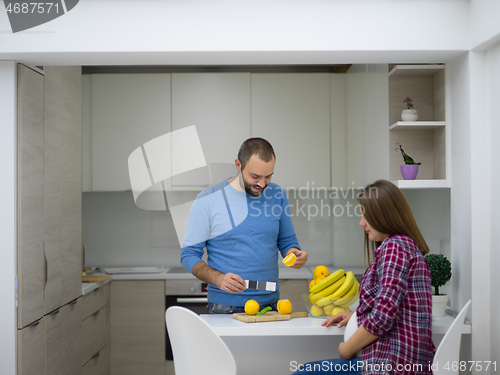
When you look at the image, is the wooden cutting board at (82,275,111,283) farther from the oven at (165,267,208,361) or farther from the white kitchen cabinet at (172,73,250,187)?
the white kitchen cabinet at (172,73,250,187)

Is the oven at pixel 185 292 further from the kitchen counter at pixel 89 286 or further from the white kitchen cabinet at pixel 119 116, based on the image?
the white kitchen cabinet at pixel 119 116

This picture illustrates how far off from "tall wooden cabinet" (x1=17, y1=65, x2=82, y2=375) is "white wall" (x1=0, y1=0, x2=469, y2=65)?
0.33 metres

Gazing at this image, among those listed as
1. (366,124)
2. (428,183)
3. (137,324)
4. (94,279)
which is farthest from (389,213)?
(137,324)

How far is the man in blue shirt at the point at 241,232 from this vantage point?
6.70 feet

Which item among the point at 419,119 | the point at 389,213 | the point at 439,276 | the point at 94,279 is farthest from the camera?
the point at 94,279

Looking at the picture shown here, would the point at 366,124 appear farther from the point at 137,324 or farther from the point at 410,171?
the point at 137,324

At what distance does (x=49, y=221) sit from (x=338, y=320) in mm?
1465

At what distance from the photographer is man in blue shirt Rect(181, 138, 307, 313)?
204 centimetres

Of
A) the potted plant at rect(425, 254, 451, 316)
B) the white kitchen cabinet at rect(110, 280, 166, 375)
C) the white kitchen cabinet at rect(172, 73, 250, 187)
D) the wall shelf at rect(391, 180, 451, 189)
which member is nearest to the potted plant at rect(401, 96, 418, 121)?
the wall shelf at rect(391, 180, 451, 189)

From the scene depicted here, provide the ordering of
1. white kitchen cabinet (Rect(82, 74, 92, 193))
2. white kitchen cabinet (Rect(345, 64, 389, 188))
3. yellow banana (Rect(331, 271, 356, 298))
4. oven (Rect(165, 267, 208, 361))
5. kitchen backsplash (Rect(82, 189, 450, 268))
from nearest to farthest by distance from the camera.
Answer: yellow banana (Rect(331, 271, 356, 298)) → white kitchen cabinet (Rect(345, 64, 389, 188)) → oven (Rect(165, 267, 208, 361)) → white kitchen cabinet (Rect(82, 74, 92, 193)) → kitchen backsplash (Rect(82, 189, 450, 268))

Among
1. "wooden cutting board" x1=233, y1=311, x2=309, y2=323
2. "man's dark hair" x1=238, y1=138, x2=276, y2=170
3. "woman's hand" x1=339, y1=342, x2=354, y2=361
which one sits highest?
"man's dark hair" x1=238, y1=138, x2=276, y2=170

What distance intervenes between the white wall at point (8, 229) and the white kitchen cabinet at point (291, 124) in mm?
1775

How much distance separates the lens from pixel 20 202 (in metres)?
1.95

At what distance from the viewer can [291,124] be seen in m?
3.38
